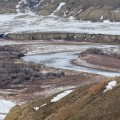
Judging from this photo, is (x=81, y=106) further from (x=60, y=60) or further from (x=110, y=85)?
(x=60, y=60)

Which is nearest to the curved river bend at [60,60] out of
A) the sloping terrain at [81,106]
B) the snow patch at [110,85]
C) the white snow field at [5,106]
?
the white snow field at [5,106]

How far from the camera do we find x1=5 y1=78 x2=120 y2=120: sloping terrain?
127ft

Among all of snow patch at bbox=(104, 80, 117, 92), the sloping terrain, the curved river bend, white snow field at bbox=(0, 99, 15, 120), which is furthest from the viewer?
the curved river bend

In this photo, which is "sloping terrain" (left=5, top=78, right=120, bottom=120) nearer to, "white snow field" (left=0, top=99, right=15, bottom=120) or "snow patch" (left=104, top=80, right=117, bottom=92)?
"snow patch" (left=104, top=80, right=117, bottom=92)

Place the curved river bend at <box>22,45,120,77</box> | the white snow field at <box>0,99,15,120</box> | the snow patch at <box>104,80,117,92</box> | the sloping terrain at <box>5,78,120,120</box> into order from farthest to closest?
the curved river bend at <box>22,45,120,77</box> → the white snow field at <box>0,99,15,120</box> → the snow patch at <box>104,80,117,92</box> → the sloping terrain at <box>5,78,120,120</box>

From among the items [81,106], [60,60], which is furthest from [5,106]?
[60,60]

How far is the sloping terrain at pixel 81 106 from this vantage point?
38594 mm

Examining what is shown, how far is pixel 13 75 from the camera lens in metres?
108

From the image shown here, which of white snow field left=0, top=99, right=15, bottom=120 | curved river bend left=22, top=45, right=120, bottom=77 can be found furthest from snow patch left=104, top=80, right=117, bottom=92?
curved river bend left=22, top=45, right=120, bottom=77

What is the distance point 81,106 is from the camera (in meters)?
43.6

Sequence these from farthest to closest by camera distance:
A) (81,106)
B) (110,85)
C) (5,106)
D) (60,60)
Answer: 1. (60,60)
2. (5,106)
3. (110,85)
4. (81,106)

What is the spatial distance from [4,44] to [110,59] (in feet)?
204

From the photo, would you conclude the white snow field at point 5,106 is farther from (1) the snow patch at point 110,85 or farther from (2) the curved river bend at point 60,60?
(2) the curved river bend at point 60,60

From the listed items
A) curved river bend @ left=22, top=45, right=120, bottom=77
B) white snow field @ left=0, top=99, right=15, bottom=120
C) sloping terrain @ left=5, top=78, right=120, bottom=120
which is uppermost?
sloping terrain @ left=5, top=78, right=120, bottom=120
